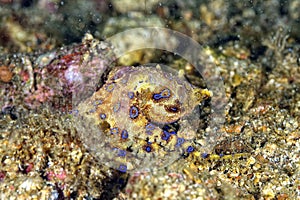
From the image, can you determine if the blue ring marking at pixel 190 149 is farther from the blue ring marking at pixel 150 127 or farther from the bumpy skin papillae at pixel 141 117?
the blue ring marking at pixel 150 127

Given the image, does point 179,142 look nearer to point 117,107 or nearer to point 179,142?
point 179,142

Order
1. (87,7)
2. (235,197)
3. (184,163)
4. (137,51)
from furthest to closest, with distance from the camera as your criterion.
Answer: (87,7), (137,51), (184,163), (235,197)

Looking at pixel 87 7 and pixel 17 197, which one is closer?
pixel 17 197

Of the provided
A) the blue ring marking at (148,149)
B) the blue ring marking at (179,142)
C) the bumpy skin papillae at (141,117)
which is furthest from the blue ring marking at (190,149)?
the blue ring marking at (148,149)

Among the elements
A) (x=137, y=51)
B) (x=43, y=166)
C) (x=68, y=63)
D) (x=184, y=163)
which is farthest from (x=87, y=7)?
(x=184, y=163)

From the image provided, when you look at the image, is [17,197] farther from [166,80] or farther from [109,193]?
[166,80]

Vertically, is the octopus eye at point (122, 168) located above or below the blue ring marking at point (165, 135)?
below

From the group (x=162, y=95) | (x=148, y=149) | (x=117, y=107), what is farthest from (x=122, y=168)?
(x=162, y=95)
